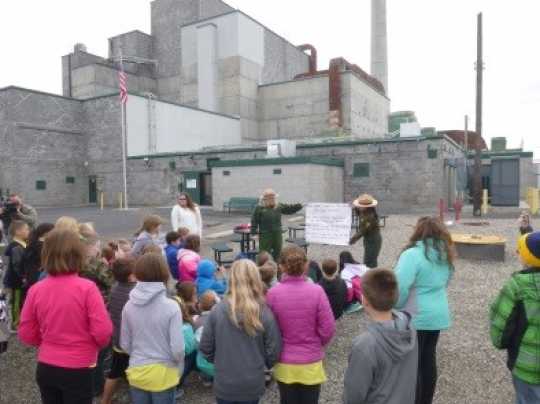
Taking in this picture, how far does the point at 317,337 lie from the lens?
2.91m

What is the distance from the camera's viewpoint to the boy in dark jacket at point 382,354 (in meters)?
2.12

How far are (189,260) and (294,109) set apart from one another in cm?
3812

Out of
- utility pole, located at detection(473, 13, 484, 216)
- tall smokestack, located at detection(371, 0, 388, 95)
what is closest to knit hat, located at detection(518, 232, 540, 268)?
utility pole, located at detection(473, 13, 484, 216)

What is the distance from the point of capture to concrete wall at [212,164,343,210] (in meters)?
22.5

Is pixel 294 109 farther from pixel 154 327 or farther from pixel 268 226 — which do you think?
pixel 154 327

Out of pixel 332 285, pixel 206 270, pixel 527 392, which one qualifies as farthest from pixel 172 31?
pixel 527 392

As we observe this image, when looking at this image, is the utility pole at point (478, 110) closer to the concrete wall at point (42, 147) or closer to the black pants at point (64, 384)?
the black pants at point (64, 384)

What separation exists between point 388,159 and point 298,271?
894 inches

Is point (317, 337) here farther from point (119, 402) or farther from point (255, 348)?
point (119, 402)

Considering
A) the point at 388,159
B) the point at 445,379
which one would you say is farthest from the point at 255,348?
the point at 388,159

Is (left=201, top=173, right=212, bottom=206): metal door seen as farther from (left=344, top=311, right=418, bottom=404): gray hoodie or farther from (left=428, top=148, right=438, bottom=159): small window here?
(left=344, top=311, right=418, bottom=404): gray hoodie

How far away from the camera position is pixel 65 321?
2637mm

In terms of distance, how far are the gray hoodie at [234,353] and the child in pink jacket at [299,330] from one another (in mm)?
148

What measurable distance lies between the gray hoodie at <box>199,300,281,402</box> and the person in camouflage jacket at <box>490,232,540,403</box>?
1.48 metres
